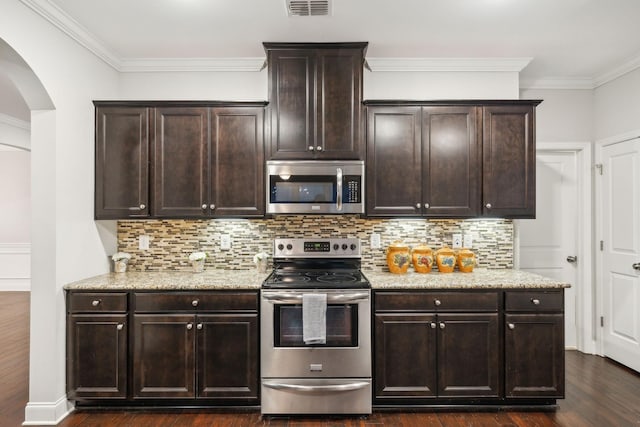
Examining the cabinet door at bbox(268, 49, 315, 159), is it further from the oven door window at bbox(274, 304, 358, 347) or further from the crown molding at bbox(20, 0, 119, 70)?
the crown molding at bbox(20, 0, 119, 70)

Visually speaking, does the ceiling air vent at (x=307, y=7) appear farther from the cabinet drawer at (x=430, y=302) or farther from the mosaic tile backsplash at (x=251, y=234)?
the cabinet drawer at (x=430, y=302)

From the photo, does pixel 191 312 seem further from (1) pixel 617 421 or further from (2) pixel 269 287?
(1) pixel 617 421

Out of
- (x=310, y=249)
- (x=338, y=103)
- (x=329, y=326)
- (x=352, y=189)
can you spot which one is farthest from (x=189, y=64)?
(x=329, y=326)

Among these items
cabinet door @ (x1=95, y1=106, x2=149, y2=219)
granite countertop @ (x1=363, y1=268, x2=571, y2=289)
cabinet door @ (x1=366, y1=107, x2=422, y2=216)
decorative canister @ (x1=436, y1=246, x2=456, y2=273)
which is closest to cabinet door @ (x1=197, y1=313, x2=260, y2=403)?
granite countertop @ (x1=363, y1=268, x2=571, y2=289)

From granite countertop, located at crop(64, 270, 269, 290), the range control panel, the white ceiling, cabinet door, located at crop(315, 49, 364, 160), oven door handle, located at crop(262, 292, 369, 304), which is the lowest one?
oven door handle, located at crop(262, 292, 369, 304)

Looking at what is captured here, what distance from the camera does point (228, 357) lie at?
267 cm

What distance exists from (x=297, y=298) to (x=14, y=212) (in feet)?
24.6

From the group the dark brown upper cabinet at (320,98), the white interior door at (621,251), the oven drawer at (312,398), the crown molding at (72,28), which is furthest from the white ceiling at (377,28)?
the oven drawer at (312,398)

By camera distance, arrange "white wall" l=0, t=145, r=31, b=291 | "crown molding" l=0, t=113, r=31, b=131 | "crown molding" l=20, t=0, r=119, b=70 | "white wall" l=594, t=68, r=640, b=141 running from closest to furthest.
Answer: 1. "crown molding" l=20, t=0, r=119, b=70
2. "white wall" l=594, t=68, r=640, b=141
3. "crown molding" l=0, t=113, r=31, b=131
4. "white wall" l=0, t=145, r=31, b=291

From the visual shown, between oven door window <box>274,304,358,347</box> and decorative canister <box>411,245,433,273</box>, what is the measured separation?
821 mm

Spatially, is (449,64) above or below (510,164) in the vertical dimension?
above

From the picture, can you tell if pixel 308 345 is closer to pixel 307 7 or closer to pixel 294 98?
pixel 294 98

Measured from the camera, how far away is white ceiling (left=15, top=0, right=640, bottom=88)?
8.32 ft

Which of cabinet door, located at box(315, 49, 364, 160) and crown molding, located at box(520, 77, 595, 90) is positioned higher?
crown molding, located at box(520, 77, 595, 90)
